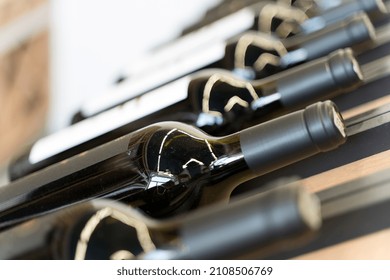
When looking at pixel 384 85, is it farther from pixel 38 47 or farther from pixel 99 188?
pixel 38 47

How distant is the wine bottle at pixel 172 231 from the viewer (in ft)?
0.81

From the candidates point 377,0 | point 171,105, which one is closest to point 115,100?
point 171,105

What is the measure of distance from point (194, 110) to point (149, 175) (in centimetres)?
11

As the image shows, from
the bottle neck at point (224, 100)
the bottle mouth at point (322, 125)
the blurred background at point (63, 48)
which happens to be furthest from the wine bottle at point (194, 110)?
the blurred background at point (63, 48)

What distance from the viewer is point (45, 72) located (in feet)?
3.60

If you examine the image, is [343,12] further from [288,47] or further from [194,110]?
[194,110]

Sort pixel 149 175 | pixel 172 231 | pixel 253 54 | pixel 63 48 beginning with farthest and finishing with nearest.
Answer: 1. pixel 63 48
2. pixel 253 54
3. pixel 149 175
4. pixel 172 231

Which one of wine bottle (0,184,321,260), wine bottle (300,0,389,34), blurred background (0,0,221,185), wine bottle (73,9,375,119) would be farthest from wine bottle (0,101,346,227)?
blurred background (0,0,221,185)

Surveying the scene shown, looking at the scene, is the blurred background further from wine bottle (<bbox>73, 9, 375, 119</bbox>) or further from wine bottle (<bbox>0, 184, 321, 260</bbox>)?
wine bottle (<bbox>0, 184, 321, 260</bbox>)

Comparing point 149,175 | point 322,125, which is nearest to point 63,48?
point 149,175

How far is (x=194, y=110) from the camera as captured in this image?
20.0 inches

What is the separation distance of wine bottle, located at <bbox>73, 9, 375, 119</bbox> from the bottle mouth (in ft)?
0.68

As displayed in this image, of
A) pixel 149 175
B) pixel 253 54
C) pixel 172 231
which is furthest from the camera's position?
pixel 253 54

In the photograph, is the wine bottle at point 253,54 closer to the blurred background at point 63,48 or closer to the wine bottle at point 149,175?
the wine bottle at point 149,175
